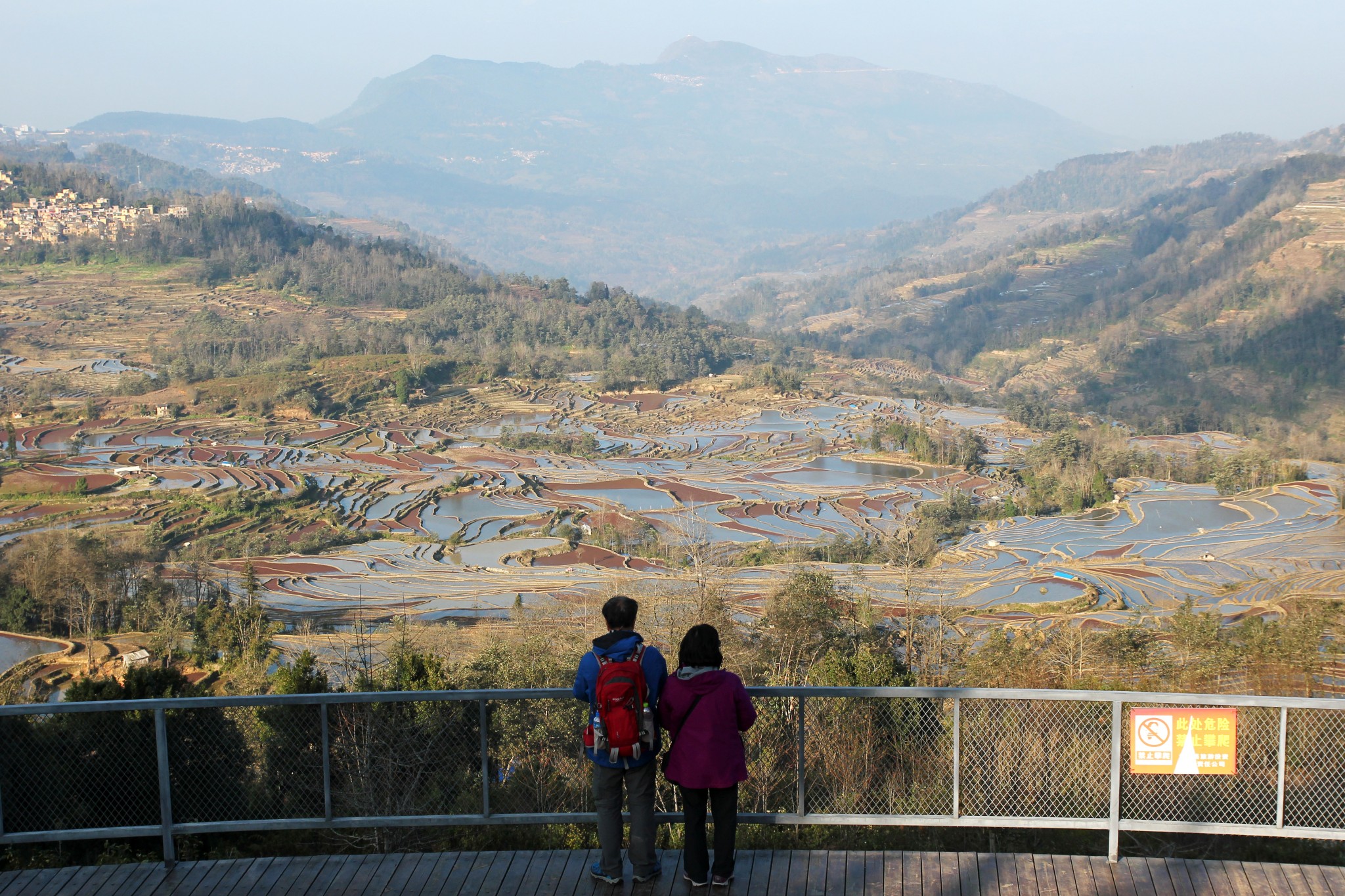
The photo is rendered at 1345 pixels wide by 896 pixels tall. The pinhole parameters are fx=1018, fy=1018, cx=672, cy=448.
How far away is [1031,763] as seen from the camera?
559 cm

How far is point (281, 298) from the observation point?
77188 millimetres

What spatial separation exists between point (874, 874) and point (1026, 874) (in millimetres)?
579

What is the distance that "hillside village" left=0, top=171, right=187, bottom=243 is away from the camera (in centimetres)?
7969

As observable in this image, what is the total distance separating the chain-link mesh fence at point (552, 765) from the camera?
5.27 meters

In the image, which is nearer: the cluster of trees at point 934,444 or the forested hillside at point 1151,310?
the cluster of trees at point 934,444

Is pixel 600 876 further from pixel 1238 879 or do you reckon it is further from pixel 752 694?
pixel 1238 879

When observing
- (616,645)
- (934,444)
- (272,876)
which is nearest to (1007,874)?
(616,645)

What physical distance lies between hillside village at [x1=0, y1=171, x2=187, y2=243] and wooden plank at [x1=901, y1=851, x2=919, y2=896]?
90.1 meters

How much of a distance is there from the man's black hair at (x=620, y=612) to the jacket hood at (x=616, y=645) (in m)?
0.04

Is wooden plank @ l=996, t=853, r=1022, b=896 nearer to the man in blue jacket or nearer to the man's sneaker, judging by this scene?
the man in blue jacket

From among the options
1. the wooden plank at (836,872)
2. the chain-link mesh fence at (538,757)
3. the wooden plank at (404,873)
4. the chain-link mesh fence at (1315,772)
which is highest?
the wooden plank at (836,872)

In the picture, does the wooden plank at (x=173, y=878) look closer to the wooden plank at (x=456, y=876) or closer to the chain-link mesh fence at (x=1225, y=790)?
the wooden plank at (x=456, y=876)

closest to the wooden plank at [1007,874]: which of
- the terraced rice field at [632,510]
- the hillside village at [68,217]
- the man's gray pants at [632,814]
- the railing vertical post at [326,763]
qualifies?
the man's gray pants at [632,814]

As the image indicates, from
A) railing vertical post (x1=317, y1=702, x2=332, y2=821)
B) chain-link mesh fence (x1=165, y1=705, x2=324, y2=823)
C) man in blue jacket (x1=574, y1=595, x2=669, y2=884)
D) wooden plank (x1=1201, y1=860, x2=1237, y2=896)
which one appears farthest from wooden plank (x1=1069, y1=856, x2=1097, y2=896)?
chain-link mesh fence (x1=165, y1=705, x2=324, y2=823)
